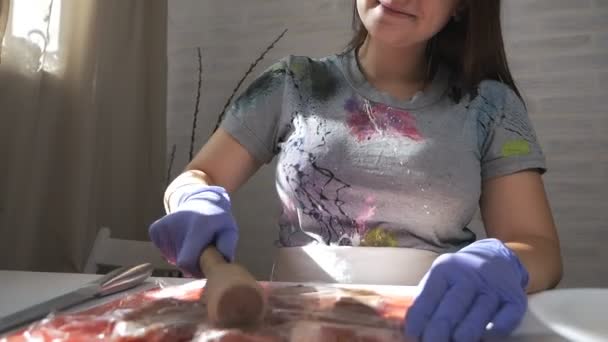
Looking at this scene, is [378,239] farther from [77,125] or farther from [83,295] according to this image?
[77,125]

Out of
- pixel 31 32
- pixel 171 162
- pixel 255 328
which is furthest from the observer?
pixel 171 162

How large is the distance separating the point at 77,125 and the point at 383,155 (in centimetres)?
77

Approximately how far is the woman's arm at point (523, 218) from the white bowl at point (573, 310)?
110 mm

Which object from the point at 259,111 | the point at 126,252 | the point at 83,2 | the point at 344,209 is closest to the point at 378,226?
the point at 344,209

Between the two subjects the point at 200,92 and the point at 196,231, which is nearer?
the point at 196,231

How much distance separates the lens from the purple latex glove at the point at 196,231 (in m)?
0.54

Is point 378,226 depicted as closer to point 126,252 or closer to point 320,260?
point 320,260

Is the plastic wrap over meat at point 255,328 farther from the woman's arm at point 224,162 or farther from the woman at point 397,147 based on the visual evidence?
the woman's arm at point 224,162

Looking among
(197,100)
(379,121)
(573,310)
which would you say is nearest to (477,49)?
(379,121)

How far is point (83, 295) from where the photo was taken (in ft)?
1.71

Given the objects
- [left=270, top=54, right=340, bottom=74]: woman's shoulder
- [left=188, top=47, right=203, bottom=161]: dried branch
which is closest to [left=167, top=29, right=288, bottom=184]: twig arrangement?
[left=188, top=47, right=203, bottom=161]: dried branch

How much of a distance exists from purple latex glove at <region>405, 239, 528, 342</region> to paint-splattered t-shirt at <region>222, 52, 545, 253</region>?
26 centimetres

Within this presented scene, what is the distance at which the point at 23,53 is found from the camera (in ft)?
3.67

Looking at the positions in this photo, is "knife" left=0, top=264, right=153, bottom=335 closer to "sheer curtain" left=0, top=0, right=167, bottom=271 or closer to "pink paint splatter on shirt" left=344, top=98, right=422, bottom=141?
"pink paint splatter on shirt" left=344, top=98, right=422, bottom=141
